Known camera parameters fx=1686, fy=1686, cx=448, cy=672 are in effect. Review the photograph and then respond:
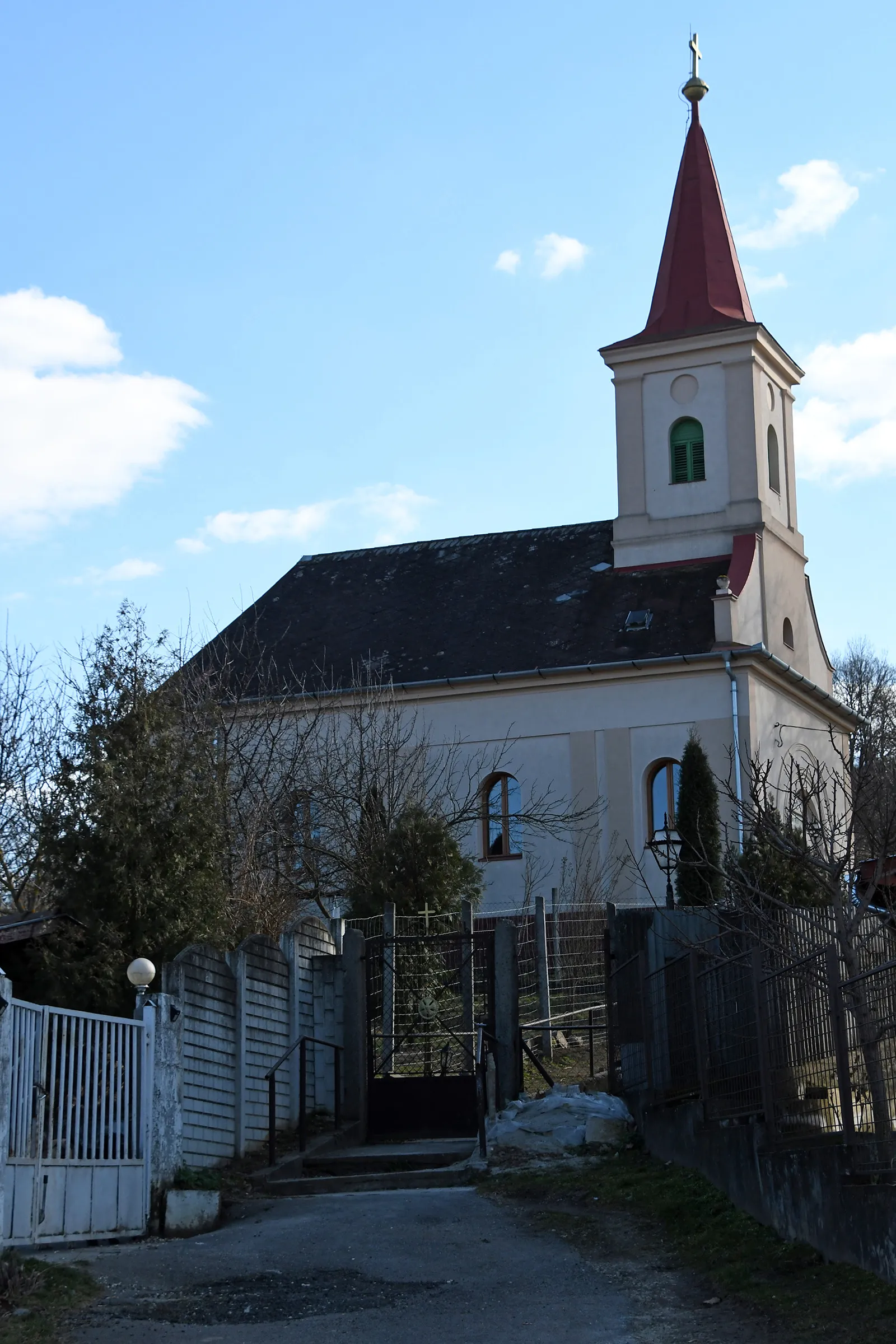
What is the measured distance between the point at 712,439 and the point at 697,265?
179 inches

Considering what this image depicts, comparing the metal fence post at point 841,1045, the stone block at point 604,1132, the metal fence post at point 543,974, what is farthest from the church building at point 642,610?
the metal fence post at point 841,1045

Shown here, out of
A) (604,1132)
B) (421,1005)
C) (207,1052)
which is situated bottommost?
(604,1132)

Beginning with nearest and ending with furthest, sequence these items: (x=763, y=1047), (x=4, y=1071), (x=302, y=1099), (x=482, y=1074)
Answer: (x=763, y=1047) < (x=4, y=1071) < (x=482, y=1074) < (x=302, y=1099)

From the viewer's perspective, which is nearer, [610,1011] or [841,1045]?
[841,1045]

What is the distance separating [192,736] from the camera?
19266mm

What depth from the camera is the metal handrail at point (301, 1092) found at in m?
16.7

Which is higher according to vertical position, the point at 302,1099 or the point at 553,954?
the point at 553,954

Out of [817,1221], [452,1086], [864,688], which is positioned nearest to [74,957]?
[452,1086]

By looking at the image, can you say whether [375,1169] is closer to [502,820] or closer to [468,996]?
[468,996]

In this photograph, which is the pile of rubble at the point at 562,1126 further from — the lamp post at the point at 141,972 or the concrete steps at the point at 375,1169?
the lamp post at the point at 141,972

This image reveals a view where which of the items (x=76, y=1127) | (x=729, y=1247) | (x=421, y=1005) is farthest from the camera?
(x=421, y=1005)

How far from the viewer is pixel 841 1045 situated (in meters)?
9.51

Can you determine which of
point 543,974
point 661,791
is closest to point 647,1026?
point 543,974

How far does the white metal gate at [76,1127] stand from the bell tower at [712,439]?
2372 cm
